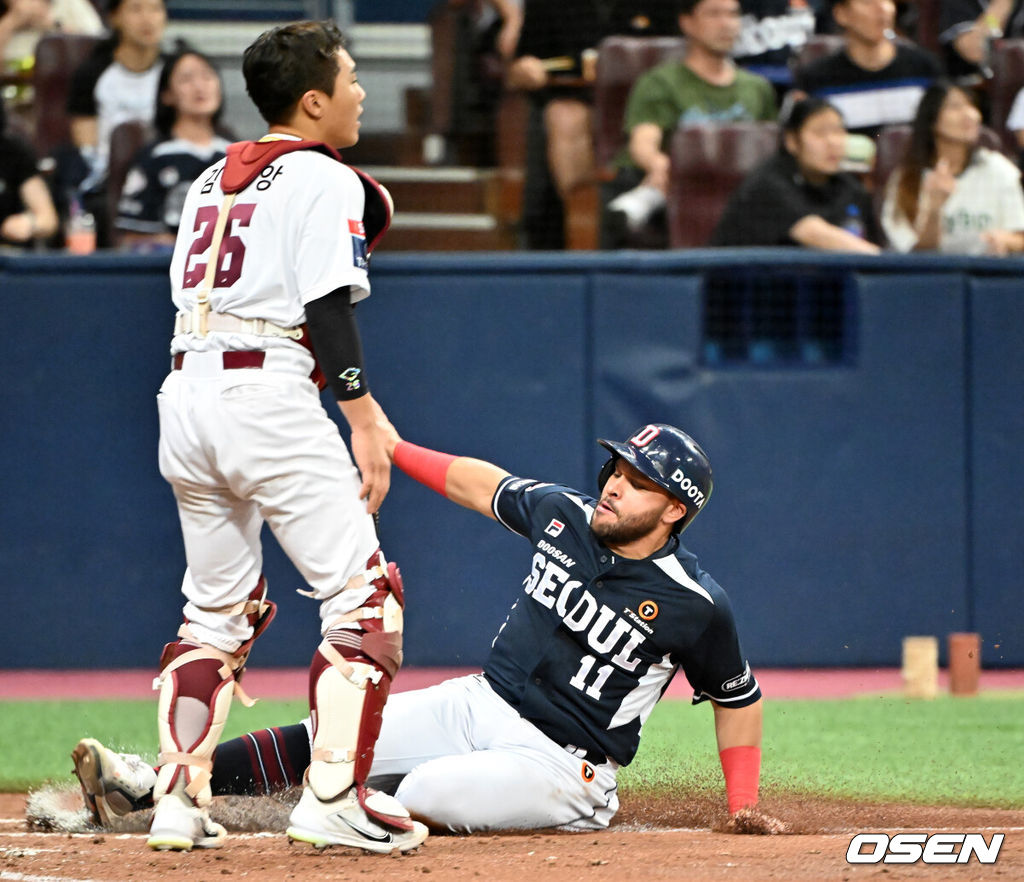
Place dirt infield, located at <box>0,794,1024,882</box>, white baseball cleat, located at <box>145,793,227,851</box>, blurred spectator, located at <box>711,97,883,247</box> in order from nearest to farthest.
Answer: dirt infield, located at <box>0,794,1024,882</box>
white baseball cleat, located at <box>145,793,227,851</box>
blurred spectator, located at <box>711,97,883,247</box>

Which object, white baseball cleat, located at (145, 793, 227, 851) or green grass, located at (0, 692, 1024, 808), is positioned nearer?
white baseball cleat, located at (145, 793, 227, 851)

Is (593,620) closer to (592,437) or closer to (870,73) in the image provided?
(592,437)

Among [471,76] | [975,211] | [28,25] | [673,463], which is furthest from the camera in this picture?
[471,76]

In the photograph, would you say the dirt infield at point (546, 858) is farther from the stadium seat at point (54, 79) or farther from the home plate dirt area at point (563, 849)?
the stadium seat at point (54, 79)

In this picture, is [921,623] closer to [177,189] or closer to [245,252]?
[177,189]

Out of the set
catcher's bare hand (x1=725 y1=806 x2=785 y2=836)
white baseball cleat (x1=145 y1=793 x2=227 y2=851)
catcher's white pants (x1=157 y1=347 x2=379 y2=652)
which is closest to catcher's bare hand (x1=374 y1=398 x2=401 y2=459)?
catcher's white pants (x1=157 y1=347 x2=379 y2=652)

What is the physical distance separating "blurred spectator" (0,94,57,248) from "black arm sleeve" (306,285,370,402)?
15.0ft

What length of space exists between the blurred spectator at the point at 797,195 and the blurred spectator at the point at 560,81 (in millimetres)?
1083

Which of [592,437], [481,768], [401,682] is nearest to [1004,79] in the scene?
[592,437]

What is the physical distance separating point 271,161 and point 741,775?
197cm

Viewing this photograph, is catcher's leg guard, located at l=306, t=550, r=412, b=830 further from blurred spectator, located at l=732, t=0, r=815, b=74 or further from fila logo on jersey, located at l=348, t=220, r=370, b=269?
blurred spectator, located at l=732, t=0, r=815, b=74

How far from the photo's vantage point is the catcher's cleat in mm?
3732

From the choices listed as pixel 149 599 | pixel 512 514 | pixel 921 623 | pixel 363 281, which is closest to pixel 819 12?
pixel 921 623

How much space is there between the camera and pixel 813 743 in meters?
5.32
